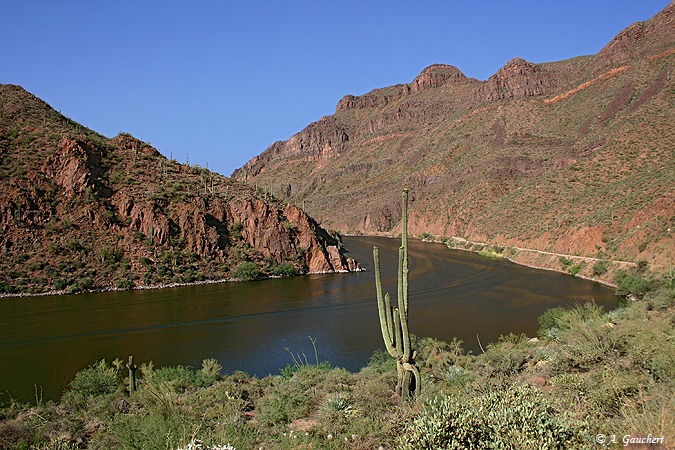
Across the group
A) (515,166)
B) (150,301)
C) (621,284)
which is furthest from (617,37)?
(150,301)

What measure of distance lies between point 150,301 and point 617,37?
364 ft

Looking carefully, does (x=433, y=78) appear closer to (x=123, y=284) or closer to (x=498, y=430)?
(x=123, y=284)

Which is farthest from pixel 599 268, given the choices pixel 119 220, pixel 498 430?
pixel 498 430

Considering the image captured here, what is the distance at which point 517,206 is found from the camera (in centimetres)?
7069

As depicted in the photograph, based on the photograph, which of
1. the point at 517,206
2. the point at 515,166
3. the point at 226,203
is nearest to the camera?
the point at 226,203

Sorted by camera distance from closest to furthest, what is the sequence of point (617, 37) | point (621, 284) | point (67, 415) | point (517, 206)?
point (67, 415), point (621, 284), point (517, 206), point (617, 37)

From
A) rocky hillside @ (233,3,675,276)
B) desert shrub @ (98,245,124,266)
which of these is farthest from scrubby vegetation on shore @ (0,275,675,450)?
rocky hillside @ (233,3,675,276)

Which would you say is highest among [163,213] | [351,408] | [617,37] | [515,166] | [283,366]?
[617,37]

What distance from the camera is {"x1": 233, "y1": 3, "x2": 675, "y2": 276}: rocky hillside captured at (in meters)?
49.7

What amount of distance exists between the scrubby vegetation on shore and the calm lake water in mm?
4689

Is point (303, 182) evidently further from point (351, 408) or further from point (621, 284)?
point (351, 408)

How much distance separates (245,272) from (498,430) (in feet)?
131

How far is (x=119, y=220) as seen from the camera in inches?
1721

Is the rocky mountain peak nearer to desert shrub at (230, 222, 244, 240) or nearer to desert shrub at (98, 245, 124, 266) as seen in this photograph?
desert shrub at (230, 222, 244, 240)
